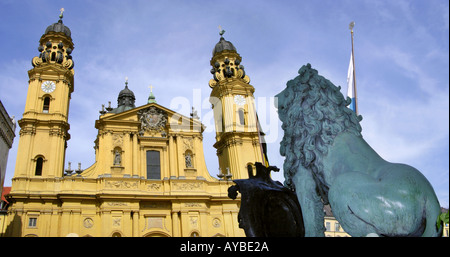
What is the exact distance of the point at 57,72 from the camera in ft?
81.8

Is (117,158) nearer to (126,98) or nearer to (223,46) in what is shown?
(126,98)

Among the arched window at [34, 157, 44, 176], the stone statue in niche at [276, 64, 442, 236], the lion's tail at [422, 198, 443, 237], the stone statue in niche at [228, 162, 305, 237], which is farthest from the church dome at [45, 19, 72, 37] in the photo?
the lion's tail at [422, 198, 443, 237]

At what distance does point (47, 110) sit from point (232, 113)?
12050mm

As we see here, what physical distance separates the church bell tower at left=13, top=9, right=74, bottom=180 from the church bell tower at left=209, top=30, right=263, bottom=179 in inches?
402

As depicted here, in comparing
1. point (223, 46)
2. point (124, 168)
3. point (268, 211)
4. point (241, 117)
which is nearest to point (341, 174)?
point (268, 211)

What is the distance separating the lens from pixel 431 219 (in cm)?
282

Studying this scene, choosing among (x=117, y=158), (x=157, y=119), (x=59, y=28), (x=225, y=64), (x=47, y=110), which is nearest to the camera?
(x=117, y=158)

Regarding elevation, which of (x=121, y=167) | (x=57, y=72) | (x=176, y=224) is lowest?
(x=176, y=224)

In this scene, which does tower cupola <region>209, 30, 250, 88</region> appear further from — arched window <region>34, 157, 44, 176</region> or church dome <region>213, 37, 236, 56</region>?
arched window <region>34, 157, 44, 176</region>

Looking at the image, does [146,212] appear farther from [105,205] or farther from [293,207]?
[293,207]

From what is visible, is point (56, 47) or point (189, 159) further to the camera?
point (56, 47)

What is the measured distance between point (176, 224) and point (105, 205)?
13.6ft

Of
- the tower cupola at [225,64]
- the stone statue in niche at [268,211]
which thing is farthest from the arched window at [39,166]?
the stone statue in niche at [268,211]
